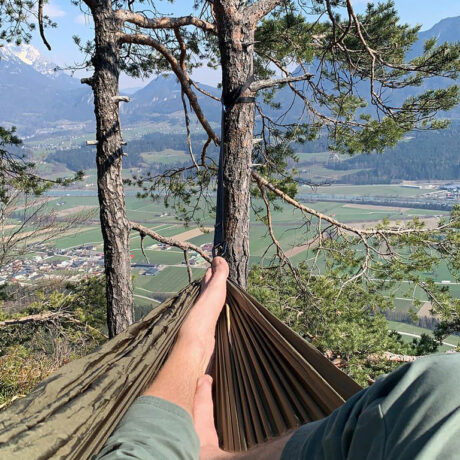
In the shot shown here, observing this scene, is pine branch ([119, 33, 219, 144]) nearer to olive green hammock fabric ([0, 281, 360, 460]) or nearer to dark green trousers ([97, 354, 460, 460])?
olive green hammock fabric ([0, 281, 360, 460])

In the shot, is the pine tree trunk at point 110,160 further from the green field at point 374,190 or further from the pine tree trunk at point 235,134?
the green field at point 374,190

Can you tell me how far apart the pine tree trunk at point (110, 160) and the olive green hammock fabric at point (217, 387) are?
71.9 inches

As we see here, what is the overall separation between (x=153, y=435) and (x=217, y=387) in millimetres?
438

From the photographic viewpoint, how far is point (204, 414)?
1101 millimetres

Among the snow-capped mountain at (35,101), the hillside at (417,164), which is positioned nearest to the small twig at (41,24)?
the hillside at (417,164)

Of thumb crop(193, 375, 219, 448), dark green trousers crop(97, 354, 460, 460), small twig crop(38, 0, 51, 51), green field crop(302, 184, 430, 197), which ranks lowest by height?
green field crop(302, 184, 430, 197)

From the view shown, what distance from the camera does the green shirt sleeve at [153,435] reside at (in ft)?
2.35

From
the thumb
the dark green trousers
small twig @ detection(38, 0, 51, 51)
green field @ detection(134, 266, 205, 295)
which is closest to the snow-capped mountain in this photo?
green field @ detection(134, 266, 205, 295)

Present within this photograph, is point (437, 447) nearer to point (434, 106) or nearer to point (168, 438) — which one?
point (168, 438)

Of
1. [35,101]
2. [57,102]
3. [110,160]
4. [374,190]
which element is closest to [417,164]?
[374,190]

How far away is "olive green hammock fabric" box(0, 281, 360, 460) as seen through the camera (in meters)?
0.88

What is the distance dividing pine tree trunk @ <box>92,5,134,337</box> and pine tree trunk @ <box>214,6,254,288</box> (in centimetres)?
146

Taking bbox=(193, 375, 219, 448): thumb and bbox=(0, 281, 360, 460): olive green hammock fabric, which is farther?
bbox=(193, 375, 219, 448): thumb

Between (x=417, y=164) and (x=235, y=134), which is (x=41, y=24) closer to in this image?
(x=235, y=134)
